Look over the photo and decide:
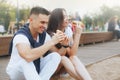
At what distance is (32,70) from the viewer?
369 cm

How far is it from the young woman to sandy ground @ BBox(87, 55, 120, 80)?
158cm

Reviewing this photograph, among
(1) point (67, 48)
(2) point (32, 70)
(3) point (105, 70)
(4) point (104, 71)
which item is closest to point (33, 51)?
(2) point (32, 70)

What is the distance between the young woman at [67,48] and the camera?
477 centimetres

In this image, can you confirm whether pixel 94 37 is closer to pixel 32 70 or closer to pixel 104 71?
pixel 104 71

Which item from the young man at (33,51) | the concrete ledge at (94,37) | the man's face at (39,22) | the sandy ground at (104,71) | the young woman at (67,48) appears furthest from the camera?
the concrete ledge at (94,37)

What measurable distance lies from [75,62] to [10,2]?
Result: 38.8 metres

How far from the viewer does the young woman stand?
4766mm

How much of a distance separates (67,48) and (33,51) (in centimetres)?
134

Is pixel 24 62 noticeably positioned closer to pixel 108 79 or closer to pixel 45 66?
pixel 45 66

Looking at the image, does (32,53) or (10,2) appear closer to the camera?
(32,53)

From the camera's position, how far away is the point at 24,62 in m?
3.70

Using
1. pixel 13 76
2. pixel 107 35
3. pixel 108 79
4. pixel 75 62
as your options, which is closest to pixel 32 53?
pixel 13 76

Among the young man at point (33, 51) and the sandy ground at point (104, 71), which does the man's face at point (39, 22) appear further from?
the sandy ground at point (104, 71)

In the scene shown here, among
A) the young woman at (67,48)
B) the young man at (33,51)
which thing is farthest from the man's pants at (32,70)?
the young woman at (67,48)
